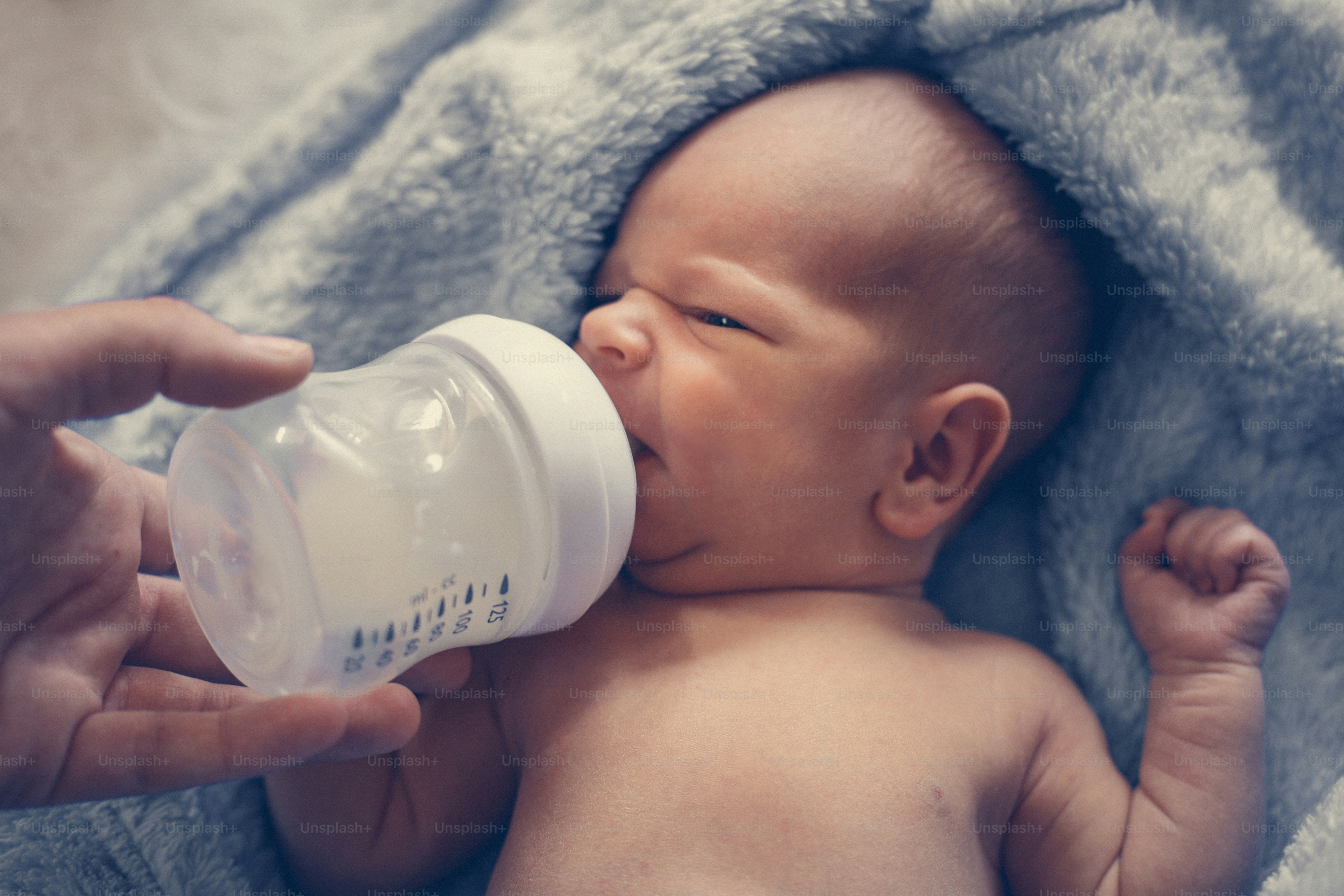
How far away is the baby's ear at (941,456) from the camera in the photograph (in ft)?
3.63

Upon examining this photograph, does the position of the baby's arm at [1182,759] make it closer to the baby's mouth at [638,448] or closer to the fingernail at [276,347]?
the baby's mouth at [638,448]

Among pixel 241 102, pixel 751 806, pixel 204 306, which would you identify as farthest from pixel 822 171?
pixel 241 102

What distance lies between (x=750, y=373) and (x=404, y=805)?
0.68m

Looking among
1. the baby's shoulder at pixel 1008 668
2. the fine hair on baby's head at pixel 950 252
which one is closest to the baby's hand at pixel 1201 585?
the baby's shoulder at pixel 1008 668

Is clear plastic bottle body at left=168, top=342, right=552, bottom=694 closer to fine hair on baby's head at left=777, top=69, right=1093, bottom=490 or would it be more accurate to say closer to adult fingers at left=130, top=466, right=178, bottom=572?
adult fingers at left=130, top=466, right=178, bottom=572

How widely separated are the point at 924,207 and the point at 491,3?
0.75m

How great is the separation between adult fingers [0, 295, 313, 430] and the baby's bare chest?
535mm

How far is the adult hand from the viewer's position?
73 cm

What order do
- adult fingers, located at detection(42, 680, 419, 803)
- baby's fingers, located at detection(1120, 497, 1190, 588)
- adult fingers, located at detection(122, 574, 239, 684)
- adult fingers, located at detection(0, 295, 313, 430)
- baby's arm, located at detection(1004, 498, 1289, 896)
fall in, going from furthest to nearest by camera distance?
baby's fingers, located at detection(1120, 497, 1190, 588) < baby's arm, located at detection(1004, 498, 1289, 896) < adult fingers, located at detection(122, 574, 239, 684) < adult fingers, located at detection(42, 680, 419, 803) < adult fingers, located at detection(0, 295, 313, 430)

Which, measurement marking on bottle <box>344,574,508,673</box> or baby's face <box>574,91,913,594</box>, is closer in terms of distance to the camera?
measurement marking on bottle <box>344,574,508,673</box>

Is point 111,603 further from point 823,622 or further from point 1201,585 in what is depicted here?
point 1201,585

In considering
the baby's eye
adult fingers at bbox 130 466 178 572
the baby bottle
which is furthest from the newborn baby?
adult fingers at bbox 130 466 178 572

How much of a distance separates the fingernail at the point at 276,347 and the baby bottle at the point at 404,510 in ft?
0.24

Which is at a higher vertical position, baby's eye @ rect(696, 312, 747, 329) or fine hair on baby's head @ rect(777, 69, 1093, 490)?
fine hair on baby's head @ rect(777, 69, 1093, 490)
